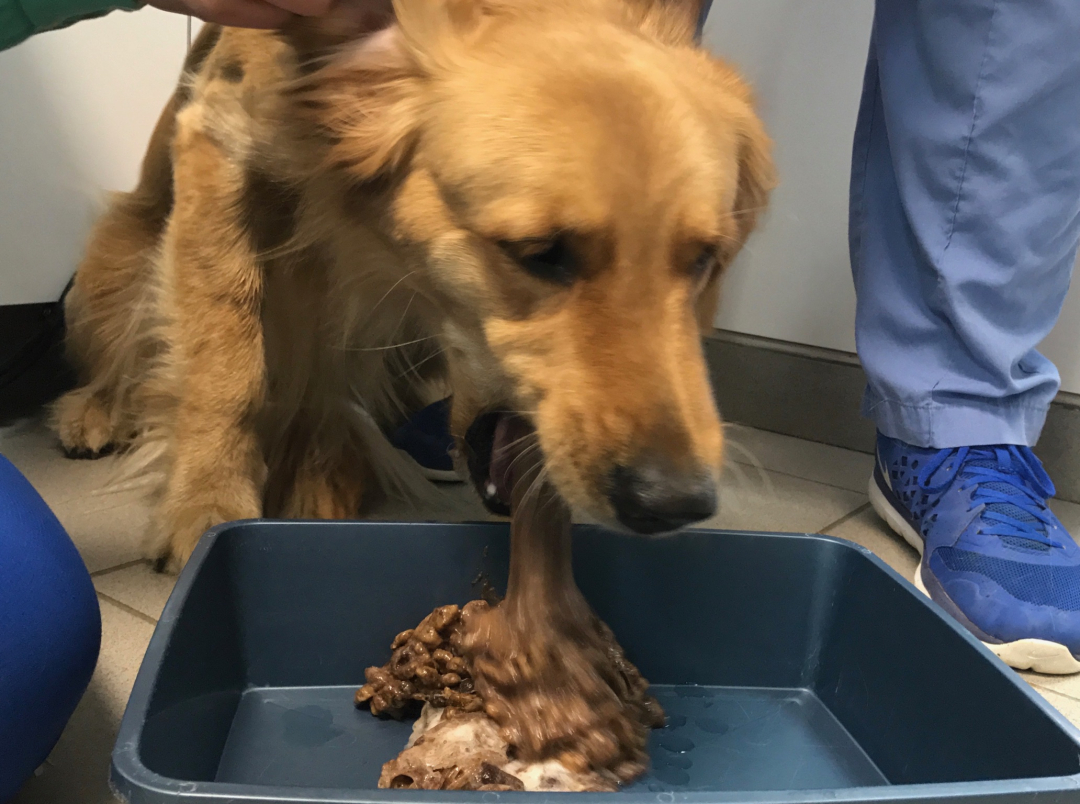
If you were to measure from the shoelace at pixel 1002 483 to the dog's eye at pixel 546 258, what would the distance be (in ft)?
2.66

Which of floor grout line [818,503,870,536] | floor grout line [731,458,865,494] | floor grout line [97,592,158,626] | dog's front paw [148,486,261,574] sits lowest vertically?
floor grout line [731,458,865,494]

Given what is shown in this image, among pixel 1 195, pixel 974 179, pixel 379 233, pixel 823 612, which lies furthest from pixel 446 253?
pixel 1 195

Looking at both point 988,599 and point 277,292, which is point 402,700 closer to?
point 277,292

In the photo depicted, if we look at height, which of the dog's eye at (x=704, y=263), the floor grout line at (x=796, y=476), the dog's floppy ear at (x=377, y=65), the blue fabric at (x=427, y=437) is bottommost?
the floor grout line at (x=796, y=476)

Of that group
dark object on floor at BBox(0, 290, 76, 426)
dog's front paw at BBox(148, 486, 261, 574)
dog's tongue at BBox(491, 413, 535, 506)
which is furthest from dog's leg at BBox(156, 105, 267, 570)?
dark object on floor at BBox(0, 290, 76, 426)

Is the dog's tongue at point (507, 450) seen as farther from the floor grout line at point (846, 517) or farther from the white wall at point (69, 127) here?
the white wall at point (69, 127)

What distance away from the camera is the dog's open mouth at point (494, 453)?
103 cm

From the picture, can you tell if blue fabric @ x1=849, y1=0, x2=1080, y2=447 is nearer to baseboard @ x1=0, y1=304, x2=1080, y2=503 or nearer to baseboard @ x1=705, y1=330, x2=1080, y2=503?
baseboard @ x1=0, y1=304, x2=1080, y2=503

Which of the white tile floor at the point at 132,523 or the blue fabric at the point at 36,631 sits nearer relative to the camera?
the blue fabric at the point at 36,631

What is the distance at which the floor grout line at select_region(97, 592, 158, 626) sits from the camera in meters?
1.10

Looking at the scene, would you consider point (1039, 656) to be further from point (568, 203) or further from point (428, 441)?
point (428, 441)

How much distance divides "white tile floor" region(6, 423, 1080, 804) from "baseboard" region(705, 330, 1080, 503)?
0.04 m

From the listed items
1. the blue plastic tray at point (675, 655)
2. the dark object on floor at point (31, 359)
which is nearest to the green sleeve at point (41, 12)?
the blue plastic tray at point (675, 655)

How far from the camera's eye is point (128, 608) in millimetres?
1124
